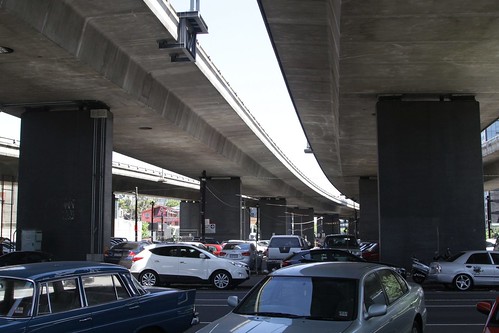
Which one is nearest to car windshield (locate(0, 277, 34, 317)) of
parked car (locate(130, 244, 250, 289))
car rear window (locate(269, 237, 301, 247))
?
parked car (locate(130, 244, 250, 289))

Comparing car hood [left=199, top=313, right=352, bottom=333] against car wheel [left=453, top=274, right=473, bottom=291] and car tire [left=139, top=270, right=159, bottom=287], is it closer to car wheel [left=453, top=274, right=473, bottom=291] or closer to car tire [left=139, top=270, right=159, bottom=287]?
car tire [left=139, top=270, right=159, bottom=287]

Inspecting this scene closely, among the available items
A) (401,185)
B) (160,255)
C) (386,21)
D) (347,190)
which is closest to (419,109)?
(401,185)

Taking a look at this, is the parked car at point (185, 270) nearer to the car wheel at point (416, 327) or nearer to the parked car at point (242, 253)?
the parked car at point (242, 253)

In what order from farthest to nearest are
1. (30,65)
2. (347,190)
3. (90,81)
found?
(347,190), (90,81), (30,65)

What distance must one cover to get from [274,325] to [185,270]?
13877mm

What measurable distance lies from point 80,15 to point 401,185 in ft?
46.3

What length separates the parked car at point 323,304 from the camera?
5664 millimetres

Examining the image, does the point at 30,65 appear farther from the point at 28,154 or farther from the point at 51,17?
the point at 28,154

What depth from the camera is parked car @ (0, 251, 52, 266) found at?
20.4 m

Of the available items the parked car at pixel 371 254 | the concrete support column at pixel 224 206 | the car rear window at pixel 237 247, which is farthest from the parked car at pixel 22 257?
the concrete support column at pixel 224 206

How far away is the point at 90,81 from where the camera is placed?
20.0m

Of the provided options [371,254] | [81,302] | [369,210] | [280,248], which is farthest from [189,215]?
[81,302]

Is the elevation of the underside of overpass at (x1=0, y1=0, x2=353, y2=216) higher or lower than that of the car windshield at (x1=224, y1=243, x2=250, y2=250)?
higher

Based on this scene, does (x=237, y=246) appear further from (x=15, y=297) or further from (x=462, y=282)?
(x=15, y=297)
